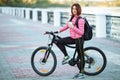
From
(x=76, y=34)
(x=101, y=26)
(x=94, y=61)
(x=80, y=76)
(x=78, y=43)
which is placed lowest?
(x=101, y=26)

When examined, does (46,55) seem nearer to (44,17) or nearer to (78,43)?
(78,43)

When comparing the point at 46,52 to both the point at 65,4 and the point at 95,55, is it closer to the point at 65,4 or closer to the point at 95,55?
the point at 95,55

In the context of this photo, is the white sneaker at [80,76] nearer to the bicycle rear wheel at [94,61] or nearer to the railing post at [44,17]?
the bicycle rear wheel at [94,61]

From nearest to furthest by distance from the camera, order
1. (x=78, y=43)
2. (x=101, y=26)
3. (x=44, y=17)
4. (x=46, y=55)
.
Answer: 1. (x=78, y=43)
2. (x=46, y=55)
3. (x=101, y=26)
4. (x=44, y=17)

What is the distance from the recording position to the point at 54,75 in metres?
8.72

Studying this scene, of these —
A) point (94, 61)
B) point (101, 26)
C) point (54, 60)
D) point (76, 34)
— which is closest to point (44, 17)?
point (101, 26)

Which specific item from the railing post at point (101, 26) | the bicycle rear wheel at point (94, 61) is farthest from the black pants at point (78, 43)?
the railing post at point (101, 26)

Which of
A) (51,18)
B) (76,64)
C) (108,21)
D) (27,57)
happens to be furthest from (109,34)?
(51,18)

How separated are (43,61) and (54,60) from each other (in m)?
0.31

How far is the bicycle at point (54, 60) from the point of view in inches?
332

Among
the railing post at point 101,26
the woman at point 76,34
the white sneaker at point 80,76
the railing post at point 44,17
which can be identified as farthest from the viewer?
the railing post at point 44,17

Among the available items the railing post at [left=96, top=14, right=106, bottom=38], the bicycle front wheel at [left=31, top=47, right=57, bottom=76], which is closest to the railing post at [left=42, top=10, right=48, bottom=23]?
the railing post at [left=96, top=14, right=106, bottom=38]

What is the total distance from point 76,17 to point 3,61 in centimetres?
332

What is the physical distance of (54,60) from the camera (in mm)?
8398
